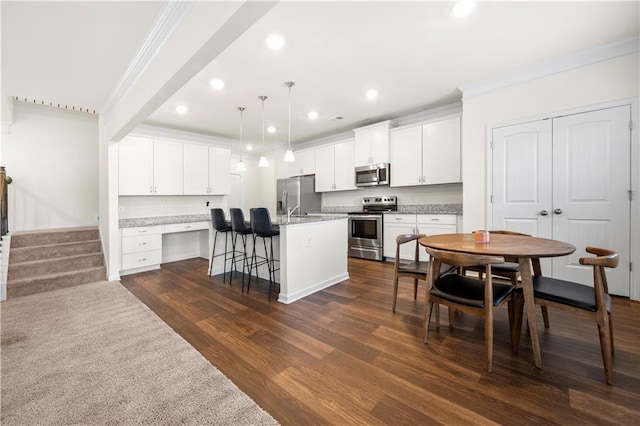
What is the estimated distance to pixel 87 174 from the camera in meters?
5.02

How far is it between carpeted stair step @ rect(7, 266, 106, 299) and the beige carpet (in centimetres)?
71

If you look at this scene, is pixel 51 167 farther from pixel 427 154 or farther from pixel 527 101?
pixel 527 101

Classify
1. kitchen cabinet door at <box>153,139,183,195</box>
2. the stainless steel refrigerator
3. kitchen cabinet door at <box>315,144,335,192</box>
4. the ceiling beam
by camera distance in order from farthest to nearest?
the stainless steel refrigerator → kitchen cabinet door at <box>315,144,335,192</box> → kitchen cabinet door at <box>153,139,183,195</box> → the ceiling beam

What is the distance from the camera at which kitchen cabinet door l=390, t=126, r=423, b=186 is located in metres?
4.64

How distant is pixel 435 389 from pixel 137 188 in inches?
205

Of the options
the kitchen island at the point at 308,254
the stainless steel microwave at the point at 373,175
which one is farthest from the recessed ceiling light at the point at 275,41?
the stainless steel microwave at the point at 373,175

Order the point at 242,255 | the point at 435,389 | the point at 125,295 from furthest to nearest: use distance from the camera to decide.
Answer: the point at 242,255
the point at 125,295
the point at 435,389

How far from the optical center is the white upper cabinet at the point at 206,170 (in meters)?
5.32

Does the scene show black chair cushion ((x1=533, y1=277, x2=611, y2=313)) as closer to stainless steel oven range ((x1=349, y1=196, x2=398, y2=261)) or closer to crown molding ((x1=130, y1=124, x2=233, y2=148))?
stainless steel oven range ((x1=349, y1=196, x2=398, y2=261))

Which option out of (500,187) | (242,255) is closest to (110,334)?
(242,255)

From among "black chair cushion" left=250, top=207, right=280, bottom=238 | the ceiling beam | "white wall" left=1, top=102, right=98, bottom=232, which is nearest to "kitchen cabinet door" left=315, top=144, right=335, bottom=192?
"black chair cushion" left=250, top=207, right=280, bottom=238

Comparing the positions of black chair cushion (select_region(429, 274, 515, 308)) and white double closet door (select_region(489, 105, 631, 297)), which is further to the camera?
white double closet door (select_region(489, 105, 631, 297))

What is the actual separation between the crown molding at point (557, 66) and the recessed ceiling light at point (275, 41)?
2554 mm

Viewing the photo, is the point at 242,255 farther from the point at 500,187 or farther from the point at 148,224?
the point at 500,187
